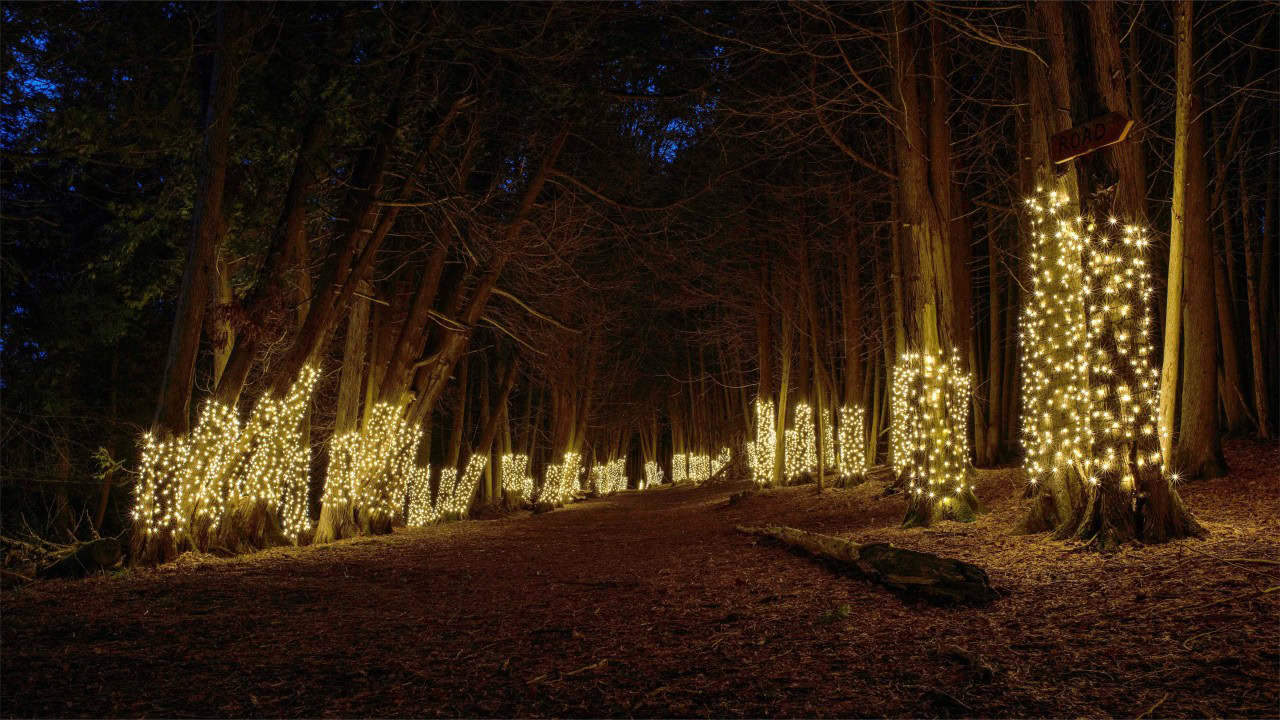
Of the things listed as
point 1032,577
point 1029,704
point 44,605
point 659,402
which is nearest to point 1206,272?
point 1032,577

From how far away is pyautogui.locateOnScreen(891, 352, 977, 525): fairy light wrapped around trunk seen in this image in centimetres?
935

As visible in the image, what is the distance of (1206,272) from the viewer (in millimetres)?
9625

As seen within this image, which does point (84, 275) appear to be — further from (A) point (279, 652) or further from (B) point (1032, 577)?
(B) point (1032, 577)

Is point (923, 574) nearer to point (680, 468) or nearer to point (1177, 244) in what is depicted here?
point (1177, 244)

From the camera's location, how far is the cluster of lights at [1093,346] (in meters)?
6.26

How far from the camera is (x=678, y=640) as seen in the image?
4.48m

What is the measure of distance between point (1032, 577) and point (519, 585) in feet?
14.4

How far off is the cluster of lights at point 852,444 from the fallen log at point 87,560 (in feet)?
42.4

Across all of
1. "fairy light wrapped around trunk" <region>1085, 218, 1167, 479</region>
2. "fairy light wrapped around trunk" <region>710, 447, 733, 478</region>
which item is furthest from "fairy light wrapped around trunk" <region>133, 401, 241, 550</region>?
"fairy light wrapped around trunk" <region>710, 447, 733, 478</region>

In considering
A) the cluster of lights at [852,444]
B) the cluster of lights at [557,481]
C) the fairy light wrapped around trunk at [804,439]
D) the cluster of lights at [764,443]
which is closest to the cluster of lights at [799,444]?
the fairy light wrapped around trunk at [804,439]

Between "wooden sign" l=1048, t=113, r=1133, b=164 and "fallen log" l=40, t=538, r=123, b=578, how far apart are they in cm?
1018

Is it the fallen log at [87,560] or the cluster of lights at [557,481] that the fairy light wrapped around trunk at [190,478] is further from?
the cluster of lights at [557,481]

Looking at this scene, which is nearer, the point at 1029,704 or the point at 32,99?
the point at 1029,704

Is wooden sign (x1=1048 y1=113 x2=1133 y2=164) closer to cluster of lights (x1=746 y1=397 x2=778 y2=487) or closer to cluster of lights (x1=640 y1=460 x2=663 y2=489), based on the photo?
cluster of lights (x1=746 y1=397 x2=778 y2=487)
